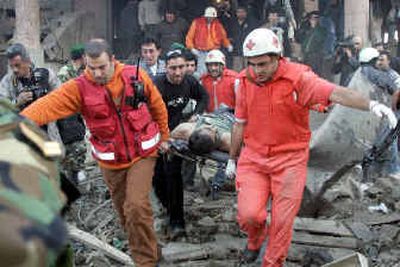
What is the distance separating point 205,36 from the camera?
1255 centimetres

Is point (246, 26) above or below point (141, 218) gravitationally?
above

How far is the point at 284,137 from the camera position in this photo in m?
5.18

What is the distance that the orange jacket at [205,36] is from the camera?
12.5m

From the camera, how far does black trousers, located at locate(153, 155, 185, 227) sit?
257 inches

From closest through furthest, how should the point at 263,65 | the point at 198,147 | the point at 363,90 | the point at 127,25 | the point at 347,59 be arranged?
the point at 263,65
the point at 198,147
the point at 363,90
the point at 347,59
the point at 127,25

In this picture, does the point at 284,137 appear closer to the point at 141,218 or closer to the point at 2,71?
the point at 141,218

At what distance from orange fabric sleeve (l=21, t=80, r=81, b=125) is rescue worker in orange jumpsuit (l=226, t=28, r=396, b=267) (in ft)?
4.09

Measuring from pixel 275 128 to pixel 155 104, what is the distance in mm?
976

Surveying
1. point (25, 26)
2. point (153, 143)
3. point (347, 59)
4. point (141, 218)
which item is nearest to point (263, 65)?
point (153, 143)

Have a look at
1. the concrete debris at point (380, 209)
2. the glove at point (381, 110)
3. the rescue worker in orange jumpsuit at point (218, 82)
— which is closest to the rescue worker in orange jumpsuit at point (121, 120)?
the glove at point (381, 110)

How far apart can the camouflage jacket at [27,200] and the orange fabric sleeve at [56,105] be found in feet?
10.3

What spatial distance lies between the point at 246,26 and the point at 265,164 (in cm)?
837

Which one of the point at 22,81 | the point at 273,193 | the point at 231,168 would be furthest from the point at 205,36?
the point at 273,193

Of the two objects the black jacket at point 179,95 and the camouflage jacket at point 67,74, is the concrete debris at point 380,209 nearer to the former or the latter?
the black jacket at point 179,95
